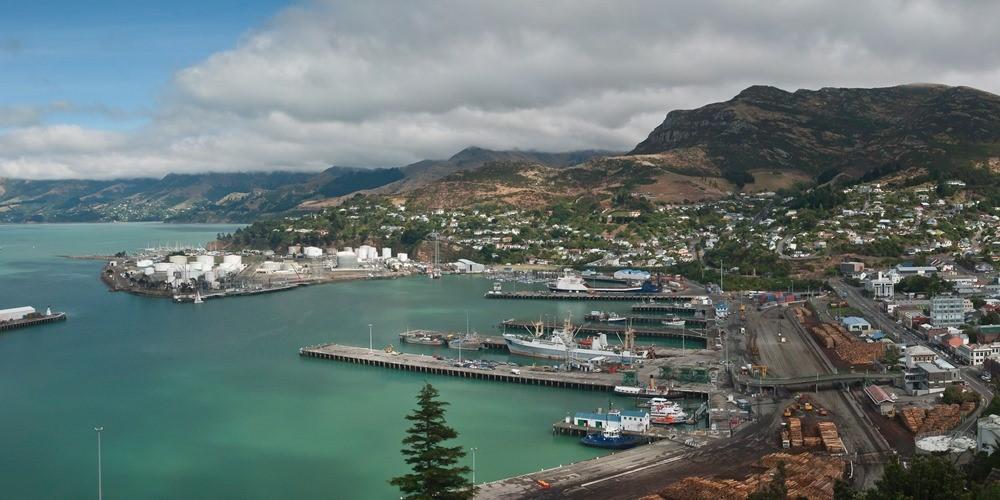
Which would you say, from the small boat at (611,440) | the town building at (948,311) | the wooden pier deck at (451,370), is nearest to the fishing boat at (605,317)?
the wooden pier deck at (451,370)

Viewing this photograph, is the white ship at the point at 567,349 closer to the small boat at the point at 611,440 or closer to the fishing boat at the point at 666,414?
the fishing boat at the point at 666,414

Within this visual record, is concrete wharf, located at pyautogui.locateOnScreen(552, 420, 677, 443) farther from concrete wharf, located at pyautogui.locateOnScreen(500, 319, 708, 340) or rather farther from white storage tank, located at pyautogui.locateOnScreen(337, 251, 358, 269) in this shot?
white storage tank, located at pyautogui.locateOnScreen(337, 251, 358, 269)

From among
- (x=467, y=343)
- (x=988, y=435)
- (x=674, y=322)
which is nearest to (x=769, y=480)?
(x=988, y=435)

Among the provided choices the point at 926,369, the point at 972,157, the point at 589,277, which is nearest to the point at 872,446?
the point at 926,369

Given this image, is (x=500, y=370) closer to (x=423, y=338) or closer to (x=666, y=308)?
(x=423, y=338)

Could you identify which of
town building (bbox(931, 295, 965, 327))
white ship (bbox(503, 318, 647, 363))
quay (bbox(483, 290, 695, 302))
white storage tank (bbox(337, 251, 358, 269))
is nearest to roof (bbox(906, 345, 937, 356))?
town building (bbox(931, 295, 965, 327))

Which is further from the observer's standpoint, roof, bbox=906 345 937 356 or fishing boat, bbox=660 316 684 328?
fishing boat, bbox=660 316 684 328
